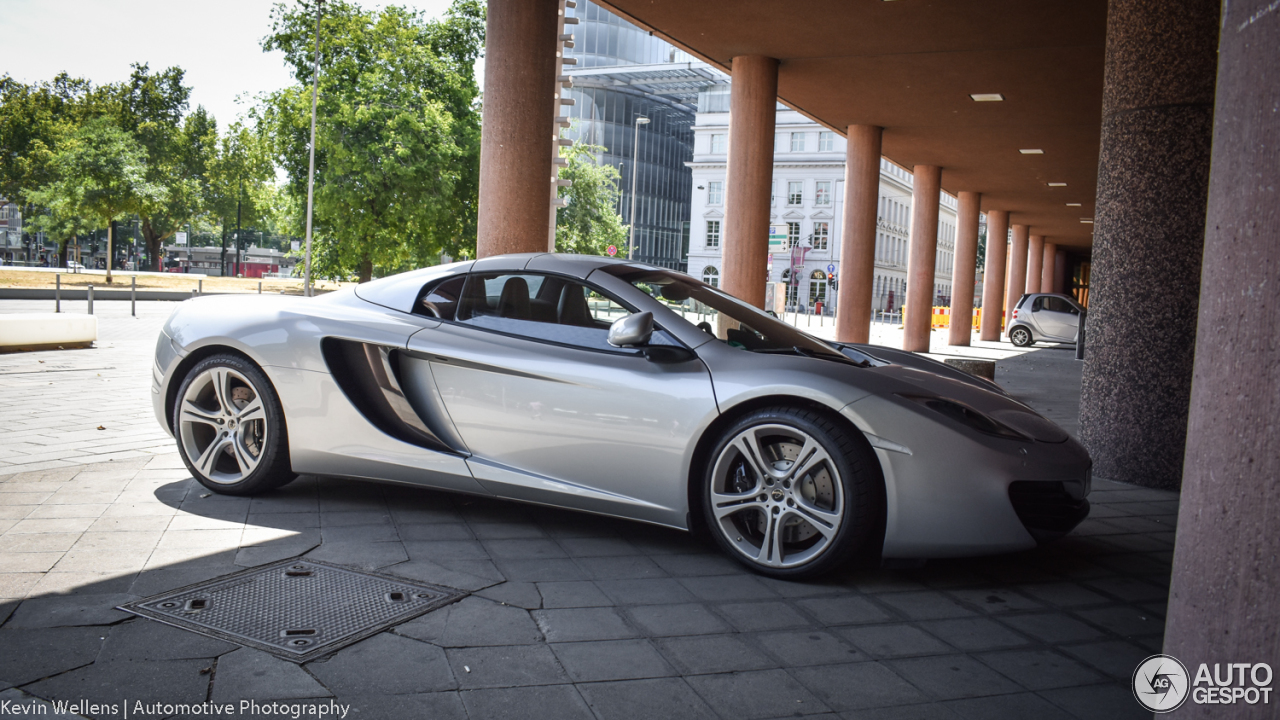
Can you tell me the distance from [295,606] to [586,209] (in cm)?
4368

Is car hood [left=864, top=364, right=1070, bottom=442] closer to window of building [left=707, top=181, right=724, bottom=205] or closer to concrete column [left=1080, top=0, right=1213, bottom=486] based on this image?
concrete column [left=1080, top=0, right=1213, bottom=486]

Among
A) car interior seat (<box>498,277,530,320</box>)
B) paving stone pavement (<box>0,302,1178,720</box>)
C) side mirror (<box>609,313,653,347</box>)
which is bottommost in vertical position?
paving stone pavement (<box>0,302,1178,720</box>)

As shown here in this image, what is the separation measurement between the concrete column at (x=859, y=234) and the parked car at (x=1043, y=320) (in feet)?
33.8

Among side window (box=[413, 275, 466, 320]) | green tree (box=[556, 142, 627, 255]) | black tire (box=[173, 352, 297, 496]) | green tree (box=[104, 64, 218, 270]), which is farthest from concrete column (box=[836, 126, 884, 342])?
green tree (box=[104, 64, 218, 270])

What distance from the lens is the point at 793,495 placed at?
3.50 metres

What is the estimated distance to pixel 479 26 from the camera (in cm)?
3347

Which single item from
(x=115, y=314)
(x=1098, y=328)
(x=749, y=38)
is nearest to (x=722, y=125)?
(x=115, y=314)

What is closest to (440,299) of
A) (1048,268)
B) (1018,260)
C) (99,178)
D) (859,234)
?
(859,234)

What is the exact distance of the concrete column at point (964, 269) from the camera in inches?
1066

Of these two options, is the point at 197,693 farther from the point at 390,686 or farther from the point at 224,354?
the point at 224,354

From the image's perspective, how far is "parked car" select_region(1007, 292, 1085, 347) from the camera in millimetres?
26531

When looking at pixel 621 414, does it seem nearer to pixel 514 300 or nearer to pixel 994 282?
pixel 514 300

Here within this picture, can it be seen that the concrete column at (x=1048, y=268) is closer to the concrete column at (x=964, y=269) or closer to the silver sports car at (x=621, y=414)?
the concrete column at (x=964, y=269)

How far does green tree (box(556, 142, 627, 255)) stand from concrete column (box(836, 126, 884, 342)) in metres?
25.8
